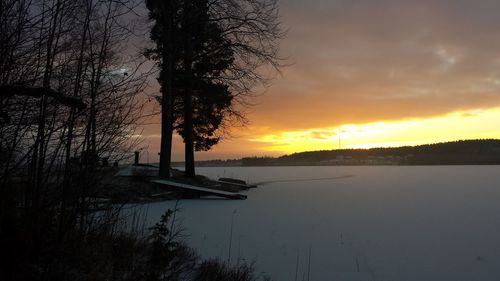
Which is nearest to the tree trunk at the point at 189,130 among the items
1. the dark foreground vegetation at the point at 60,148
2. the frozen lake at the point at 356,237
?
the frozen lake at the point at 356,237

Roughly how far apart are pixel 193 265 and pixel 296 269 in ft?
4.21

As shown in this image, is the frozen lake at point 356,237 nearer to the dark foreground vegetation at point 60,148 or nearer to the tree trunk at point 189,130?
the dark foreground vegetation at point 60,148

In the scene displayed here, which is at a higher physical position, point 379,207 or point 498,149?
point 498,149

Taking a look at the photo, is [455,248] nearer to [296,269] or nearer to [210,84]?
[296,269]

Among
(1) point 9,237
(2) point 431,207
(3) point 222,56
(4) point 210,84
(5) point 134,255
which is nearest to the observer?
(1) point 9,237

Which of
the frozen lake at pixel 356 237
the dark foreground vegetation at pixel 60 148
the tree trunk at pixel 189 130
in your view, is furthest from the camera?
the tree trunk at pixel 189 130

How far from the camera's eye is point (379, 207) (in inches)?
452

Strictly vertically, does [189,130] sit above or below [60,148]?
above

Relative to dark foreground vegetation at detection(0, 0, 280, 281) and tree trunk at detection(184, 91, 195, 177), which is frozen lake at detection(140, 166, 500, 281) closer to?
dark foreground vegetation at detection(0, 0, 280, 281)

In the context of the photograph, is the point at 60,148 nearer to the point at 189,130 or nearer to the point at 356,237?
the point at 356,237

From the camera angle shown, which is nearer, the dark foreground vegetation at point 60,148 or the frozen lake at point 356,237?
the dark foreground vegetation at point 60,148

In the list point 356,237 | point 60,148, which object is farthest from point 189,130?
point 60,148

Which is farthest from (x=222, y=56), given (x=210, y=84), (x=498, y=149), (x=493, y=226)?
(x=498, y=149)

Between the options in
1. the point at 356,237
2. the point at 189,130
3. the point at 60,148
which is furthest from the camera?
the point at 189,130
